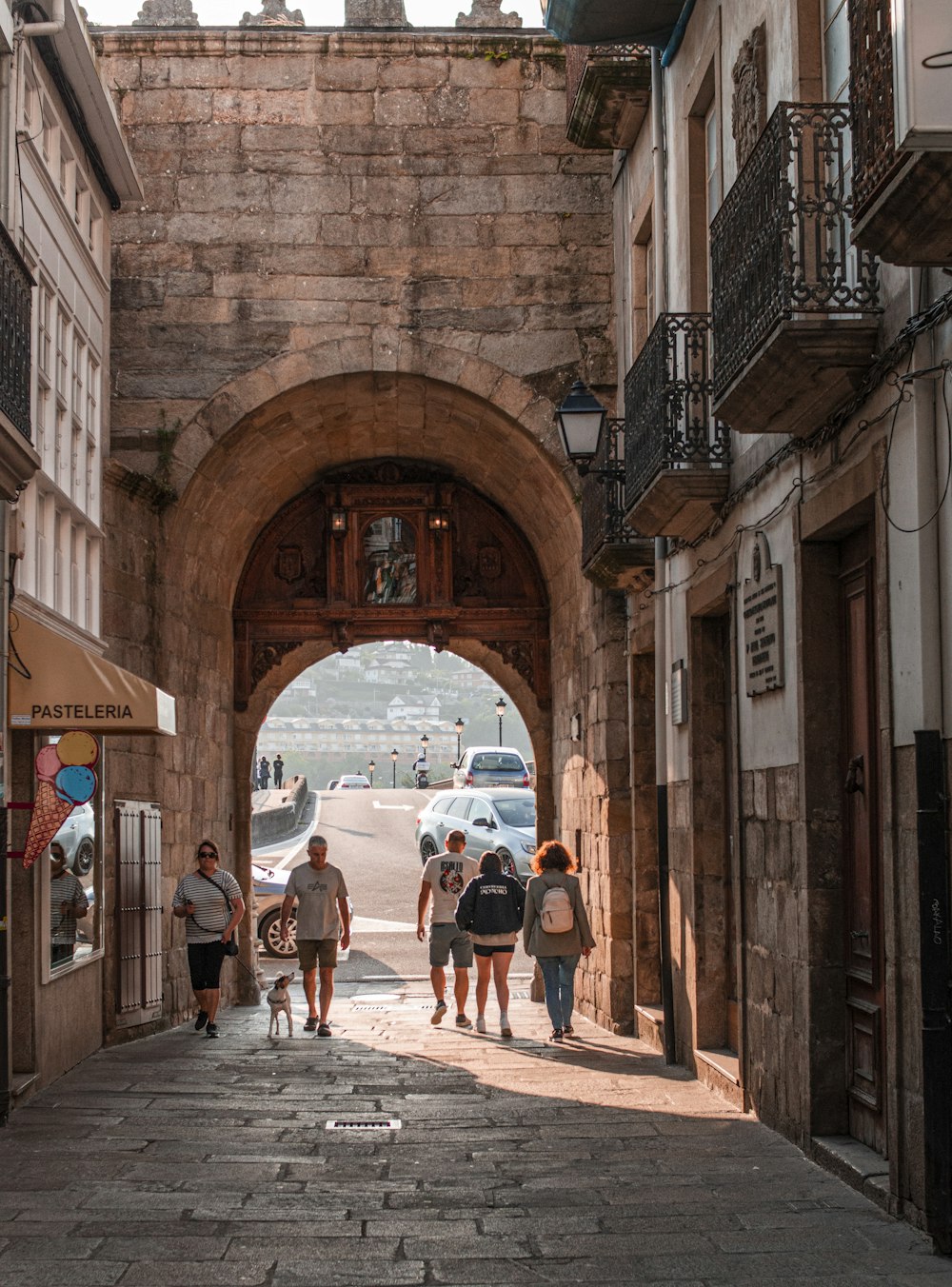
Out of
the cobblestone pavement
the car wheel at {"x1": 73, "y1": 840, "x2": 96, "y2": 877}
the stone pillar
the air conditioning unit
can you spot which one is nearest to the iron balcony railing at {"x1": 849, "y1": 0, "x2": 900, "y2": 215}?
the air conditioning unit

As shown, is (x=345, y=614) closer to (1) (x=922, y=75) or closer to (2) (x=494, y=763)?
(1) (x=922, y=75)

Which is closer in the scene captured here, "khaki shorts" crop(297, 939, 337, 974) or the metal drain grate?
the metal drain grate

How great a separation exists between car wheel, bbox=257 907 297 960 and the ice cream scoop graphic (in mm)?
10904

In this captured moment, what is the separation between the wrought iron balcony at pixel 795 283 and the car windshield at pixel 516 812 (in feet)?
55.1

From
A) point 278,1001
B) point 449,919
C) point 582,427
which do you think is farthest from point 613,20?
point 278,1001

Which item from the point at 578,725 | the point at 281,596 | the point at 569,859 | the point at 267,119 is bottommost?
the point at 569,859

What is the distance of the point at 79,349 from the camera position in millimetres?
11688

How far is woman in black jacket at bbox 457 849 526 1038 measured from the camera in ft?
38.5

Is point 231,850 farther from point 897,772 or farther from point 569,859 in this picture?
point 897,772

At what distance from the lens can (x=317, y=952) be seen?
12.1 m

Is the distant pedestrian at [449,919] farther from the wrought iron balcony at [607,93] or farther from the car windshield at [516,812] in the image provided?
the car windshield at [516,812]

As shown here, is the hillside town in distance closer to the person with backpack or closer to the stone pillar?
the stone pillar

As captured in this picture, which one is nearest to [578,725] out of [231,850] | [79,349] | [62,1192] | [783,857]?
[231,850]

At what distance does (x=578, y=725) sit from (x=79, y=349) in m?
5.05
